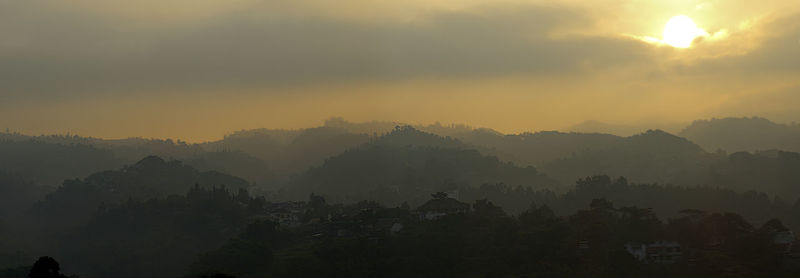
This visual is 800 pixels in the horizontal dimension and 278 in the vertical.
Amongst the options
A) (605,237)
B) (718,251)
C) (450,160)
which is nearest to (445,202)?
(605,237)

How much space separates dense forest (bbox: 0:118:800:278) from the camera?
194ft

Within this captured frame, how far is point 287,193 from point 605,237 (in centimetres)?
12131

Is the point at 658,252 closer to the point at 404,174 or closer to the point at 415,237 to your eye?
the point at 415,237

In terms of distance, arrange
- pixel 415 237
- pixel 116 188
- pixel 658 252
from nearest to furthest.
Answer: pixel 658 252
pixel 415 237
pixel 116 188

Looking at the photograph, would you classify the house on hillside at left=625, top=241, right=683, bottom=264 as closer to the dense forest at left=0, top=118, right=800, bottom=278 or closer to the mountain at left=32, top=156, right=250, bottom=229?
the dense forest at left=0, top=118, right=800, bottom=278

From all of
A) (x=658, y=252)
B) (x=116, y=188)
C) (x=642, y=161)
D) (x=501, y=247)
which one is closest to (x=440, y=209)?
(x=501, y=247)

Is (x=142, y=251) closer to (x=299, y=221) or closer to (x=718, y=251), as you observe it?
(x=299, y=221)

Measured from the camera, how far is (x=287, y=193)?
175m

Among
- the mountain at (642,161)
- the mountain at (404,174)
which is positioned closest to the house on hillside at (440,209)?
the mountain at (404,174)

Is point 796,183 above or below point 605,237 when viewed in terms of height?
above

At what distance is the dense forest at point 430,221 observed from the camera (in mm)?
59188

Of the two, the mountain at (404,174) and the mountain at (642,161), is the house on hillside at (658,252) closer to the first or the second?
the mountain at (404,174)

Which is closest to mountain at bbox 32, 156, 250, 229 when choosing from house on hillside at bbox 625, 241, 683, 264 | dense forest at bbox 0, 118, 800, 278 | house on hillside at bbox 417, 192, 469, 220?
dense forest at bbox 0, 118, 800, 278

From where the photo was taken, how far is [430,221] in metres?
74.6
